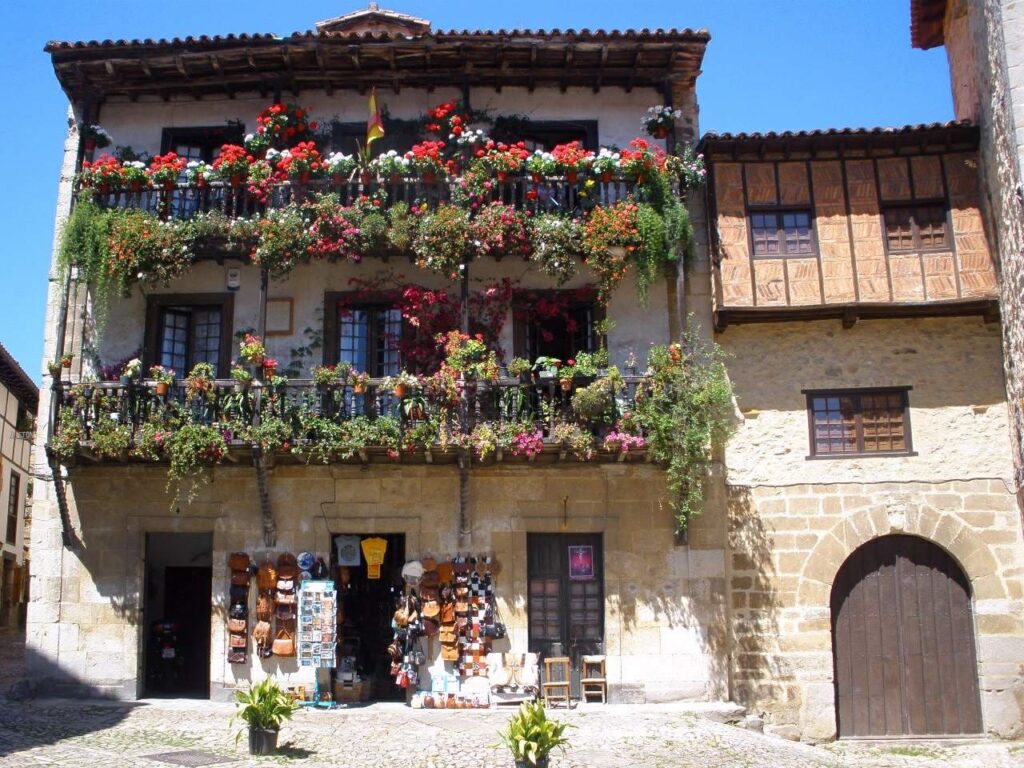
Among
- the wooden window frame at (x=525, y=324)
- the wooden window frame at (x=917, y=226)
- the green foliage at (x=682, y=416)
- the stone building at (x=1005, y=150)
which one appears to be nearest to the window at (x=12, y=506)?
the wooden window frame at (x=525, y=324)

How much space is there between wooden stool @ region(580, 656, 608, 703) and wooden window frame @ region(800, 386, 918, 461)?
401 centimetres

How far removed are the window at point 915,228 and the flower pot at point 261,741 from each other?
33.4 ft

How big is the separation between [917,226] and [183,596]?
40.9 feet

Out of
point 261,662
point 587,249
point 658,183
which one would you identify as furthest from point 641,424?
point 261,662

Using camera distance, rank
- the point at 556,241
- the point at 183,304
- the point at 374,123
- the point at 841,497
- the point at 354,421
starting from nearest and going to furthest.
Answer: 1. the point at 354,421
2. the point at 556,241
3. the point at 841,497
4. the point at 374,123
5. the point at 183,304

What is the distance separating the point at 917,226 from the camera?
14.4m

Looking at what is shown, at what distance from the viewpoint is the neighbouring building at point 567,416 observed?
13578mm

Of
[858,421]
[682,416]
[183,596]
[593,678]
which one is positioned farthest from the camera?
[183,596]

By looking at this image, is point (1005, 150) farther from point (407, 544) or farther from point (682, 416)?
point (407, 544)

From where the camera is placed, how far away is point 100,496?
14.4 meters

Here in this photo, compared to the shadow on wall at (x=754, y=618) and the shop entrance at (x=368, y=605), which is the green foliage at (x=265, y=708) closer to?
the shop entrance at (x=368, y=605)

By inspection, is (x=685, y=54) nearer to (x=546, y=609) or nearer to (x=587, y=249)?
(x=587, y=249)

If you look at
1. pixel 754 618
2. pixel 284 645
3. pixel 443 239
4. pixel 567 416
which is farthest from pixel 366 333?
pixel 754 618

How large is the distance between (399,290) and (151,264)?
11.2 ft
